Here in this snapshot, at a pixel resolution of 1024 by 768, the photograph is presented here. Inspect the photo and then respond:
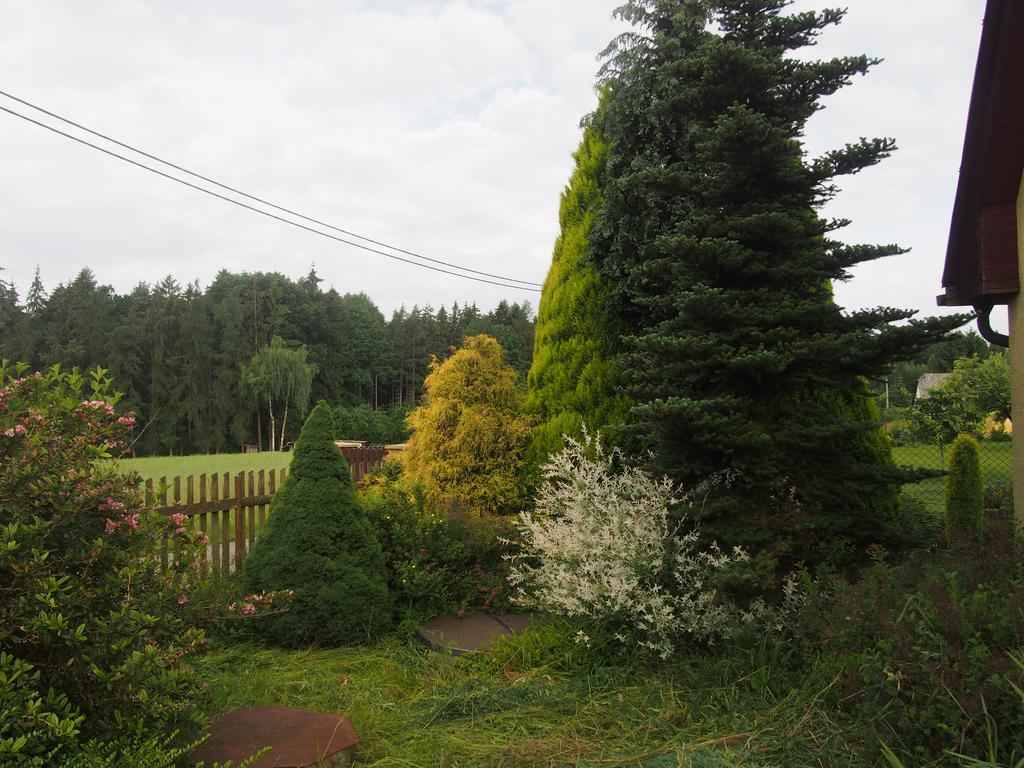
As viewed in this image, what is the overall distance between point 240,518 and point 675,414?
15.5 feet

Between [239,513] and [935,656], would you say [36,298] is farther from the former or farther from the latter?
[935,656]

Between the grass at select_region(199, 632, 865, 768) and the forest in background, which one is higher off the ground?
the forest in background

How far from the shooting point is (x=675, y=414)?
13.9 feet

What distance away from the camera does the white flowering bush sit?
4.19 meters

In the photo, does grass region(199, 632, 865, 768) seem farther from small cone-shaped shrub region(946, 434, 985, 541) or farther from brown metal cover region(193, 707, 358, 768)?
small cone-shaped shrub region(946, 434, 985, 541)

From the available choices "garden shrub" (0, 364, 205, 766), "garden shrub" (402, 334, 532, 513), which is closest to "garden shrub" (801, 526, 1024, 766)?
"garden shrub" (0, 364, 205, 766)

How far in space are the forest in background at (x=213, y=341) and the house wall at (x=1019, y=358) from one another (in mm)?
25648

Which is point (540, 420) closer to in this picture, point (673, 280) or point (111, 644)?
point (673, 280)

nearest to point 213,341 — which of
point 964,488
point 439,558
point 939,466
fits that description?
point 939,466

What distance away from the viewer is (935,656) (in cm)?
245

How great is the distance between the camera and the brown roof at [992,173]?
4262 mm

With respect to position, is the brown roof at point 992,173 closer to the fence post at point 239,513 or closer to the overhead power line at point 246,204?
the fence post at point 239,513

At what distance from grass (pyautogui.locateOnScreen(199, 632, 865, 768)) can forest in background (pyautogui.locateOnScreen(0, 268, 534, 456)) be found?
25727 millimetres

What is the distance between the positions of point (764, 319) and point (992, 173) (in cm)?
191
